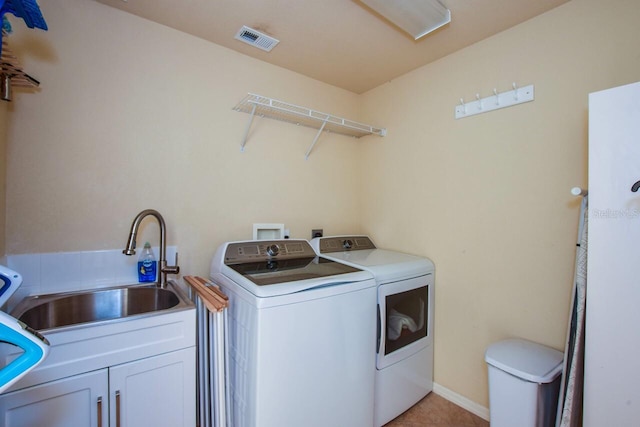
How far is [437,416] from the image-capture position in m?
1.97

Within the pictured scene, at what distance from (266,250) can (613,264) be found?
176 cm

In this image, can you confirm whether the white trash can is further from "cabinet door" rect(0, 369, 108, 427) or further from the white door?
"cabinet door" rect(0, 369, 108, 427)

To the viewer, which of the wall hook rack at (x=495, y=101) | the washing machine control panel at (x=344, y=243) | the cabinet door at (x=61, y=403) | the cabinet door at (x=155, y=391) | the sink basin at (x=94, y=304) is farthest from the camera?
the washing machine control panel at (x=344, y=243)

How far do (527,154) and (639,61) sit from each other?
1.94 feet

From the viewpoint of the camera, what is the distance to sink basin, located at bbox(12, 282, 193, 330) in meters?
1.40

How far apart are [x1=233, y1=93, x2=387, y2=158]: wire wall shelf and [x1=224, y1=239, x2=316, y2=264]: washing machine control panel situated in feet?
2.46

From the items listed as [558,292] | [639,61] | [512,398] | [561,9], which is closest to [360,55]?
[561,9]

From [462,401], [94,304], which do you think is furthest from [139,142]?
[462,401]

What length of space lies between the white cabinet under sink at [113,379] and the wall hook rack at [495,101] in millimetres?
2117

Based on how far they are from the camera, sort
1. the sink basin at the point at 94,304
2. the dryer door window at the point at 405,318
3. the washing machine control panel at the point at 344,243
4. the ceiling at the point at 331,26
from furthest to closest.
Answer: the washing machine control panel at the point at 344,243 < the dryer door window at the point at 405,318 < the ceiling at the point at 331,26 < the sink basin at the point at 94,304

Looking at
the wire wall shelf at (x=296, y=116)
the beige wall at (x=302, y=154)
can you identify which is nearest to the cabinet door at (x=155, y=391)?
the beige wall at (x=302, y=154)

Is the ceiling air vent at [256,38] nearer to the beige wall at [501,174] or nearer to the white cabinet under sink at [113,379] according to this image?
the beige wall at [501,174]

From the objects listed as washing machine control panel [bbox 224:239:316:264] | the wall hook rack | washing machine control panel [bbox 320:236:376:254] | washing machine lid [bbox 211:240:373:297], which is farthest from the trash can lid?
the wall hook rack

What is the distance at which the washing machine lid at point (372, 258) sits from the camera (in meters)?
1.85
